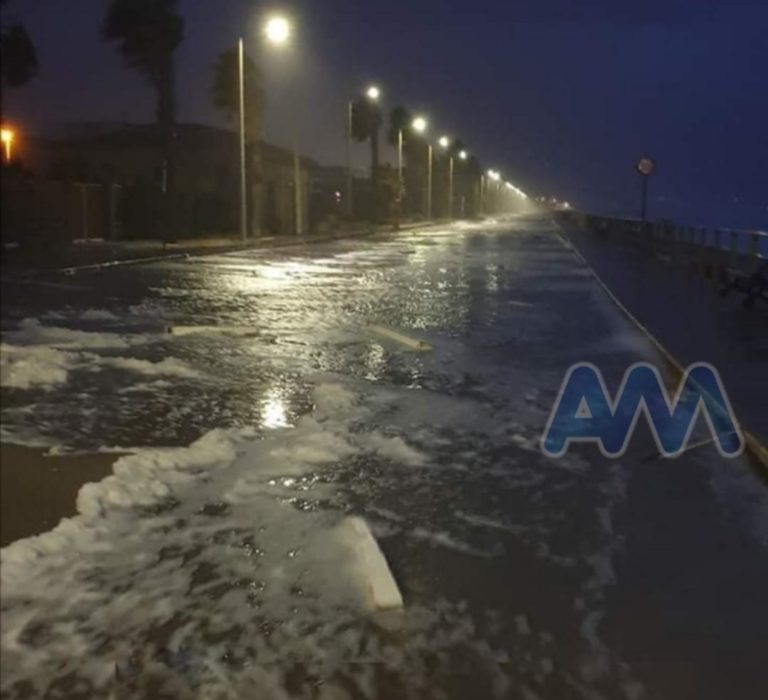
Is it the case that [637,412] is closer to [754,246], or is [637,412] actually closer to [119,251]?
[754,246]

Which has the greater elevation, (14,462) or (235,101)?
(235,101)

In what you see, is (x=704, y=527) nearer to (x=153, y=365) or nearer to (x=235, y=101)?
(x=153, y=365)

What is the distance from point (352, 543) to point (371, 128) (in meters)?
84.6

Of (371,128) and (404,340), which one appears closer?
(404,340)

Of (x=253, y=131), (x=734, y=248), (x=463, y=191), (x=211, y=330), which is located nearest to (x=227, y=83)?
(x=253, y=131)

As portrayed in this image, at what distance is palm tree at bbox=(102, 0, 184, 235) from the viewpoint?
4238cm

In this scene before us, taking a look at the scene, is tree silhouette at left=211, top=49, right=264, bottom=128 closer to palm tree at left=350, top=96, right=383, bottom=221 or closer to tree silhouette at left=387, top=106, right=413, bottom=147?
palm tree at left=350, top=96, right=383, bottom=221

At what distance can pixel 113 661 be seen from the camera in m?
4.74

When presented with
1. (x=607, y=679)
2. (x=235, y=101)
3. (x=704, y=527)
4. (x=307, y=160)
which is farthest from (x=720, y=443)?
(x=307, y=160)

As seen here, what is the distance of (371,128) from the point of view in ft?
293

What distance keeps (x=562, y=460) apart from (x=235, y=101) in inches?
1879

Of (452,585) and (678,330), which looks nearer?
(452,585)

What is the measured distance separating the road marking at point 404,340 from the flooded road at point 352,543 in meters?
0.53

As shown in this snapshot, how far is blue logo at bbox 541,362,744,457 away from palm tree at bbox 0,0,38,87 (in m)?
25.7
